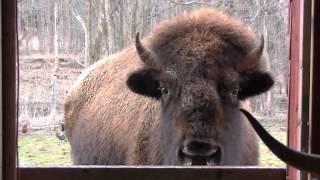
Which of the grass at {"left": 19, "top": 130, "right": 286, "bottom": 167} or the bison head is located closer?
the bison head

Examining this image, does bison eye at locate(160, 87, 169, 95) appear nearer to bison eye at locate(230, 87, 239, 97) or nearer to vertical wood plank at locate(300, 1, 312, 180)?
bison eye at locate(230, 87, 239, 97)

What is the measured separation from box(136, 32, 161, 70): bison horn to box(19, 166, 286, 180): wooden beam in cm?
181

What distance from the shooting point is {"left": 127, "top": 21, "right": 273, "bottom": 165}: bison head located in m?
4.42

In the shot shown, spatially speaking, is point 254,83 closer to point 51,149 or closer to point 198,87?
point 198,87

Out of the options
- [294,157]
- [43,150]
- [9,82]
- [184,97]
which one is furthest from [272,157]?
[294,157]

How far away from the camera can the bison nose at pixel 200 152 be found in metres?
4.29

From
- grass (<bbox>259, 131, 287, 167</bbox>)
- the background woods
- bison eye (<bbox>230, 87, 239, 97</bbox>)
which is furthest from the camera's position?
the background woods

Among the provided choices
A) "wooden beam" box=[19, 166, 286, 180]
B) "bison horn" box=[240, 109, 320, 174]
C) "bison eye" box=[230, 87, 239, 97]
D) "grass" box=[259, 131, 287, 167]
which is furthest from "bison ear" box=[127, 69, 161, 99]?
"grass" box=[259, 131, 287, 167]

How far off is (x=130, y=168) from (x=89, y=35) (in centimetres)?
678

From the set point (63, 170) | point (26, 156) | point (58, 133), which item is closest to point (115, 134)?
point (63, 170)

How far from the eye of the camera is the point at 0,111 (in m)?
2.70

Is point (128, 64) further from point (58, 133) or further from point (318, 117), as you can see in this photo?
point (58, 133)

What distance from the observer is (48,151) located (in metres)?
9.05

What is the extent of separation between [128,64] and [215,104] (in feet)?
5.57
